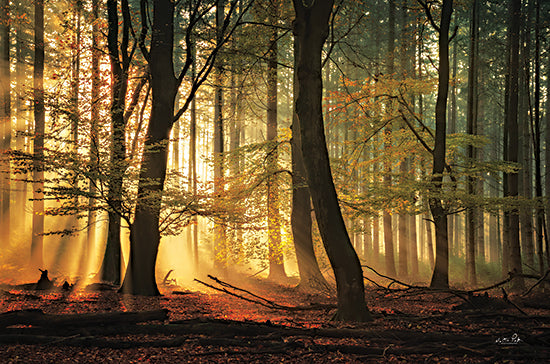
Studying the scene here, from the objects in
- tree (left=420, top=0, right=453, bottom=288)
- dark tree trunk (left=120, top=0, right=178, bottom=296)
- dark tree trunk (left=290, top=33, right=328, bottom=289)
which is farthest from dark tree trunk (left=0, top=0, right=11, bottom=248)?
tree (left=420, top=0, right=453, bottom=288)

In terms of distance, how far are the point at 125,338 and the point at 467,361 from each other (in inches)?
189

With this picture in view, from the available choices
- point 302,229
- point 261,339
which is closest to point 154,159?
point 302,229

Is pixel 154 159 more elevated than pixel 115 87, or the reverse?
pixel 115 87

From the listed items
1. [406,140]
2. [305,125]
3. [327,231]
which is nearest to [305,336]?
[327,231]

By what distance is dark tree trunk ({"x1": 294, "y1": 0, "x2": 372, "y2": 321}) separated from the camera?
6750mm

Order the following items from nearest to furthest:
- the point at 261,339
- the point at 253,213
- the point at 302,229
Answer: the point at 261,339, the point at 253,213, the point at 302,229

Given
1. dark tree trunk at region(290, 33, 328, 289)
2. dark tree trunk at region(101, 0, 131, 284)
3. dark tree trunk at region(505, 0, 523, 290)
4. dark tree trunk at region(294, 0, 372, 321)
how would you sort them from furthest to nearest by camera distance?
1. dark tree trunk at region(290, 33, 328, 289)
2. dark tree trunk at region(505, 0, 523, 290)
3. dark tree trunk at region(101, 0, 131, 284)
4. dark tree trunk at region(294, 0, 372, 321)

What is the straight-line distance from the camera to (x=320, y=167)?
6875 millimetres

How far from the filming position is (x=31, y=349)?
17.0 feet

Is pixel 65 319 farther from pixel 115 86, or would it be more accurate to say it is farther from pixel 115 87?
pixel 115 87

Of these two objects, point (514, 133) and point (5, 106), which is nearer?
point (514, 133)

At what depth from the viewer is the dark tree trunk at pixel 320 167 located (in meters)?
6.75

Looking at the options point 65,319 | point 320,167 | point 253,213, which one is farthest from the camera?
point 253,213

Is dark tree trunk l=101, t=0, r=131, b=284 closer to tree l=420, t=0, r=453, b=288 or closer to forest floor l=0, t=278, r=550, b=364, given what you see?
forest floor l=0, t=278, r=550, b=364
